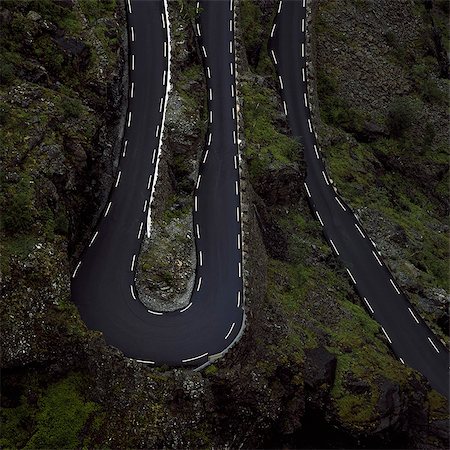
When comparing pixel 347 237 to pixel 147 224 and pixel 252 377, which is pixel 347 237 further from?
pixel 252 377

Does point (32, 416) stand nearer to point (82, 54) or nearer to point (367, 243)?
point (82, 54)

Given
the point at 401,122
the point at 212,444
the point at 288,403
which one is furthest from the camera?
the point at 401,122

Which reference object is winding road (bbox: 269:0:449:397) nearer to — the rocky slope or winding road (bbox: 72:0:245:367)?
the rocky slope

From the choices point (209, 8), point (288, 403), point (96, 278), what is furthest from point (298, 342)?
point (209, 8)

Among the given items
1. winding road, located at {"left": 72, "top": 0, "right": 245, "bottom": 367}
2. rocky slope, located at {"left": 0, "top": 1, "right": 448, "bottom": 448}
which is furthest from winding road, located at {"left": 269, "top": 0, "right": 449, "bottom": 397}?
winding road, located at {"left": 72, "top": 0, "right": 245, "bottom": 367}

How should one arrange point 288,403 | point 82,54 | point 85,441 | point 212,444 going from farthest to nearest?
1. point 82,54
2. point 288,403
3. point 212,444
4. point 85,441

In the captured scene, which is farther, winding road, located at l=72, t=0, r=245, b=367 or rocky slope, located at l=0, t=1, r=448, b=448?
winding road, located at l=72, t=0, r=245, b=367

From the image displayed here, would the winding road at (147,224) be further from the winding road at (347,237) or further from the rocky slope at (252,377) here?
the winding road at (347,237)

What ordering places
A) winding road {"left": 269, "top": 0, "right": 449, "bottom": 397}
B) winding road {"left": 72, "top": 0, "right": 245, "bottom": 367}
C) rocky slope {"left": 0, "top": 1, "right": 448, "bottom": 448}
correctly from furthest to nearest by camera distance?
winding road {"left": 269, "top": 0, "right": 449, "bottom": 397} → winding road {"left": 72, "top": 0, "right": 245, "bottom": 367} → rocky slope {"left": 0, "top": 1, "right": 448, "bottom": 448}
